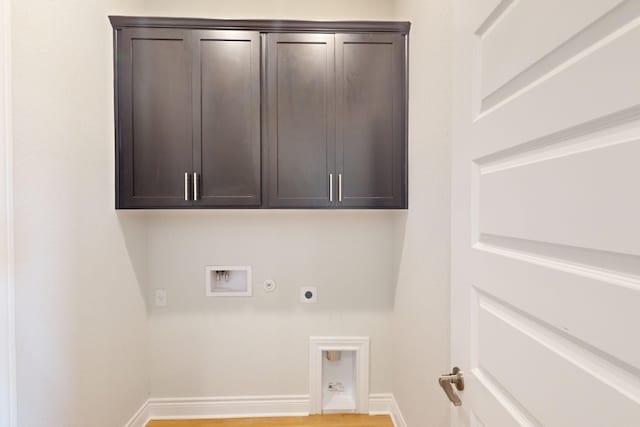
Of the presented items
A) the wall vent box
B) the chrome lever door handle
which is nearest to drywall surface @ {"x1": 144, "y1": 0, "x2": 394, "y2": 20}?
the wall vent box

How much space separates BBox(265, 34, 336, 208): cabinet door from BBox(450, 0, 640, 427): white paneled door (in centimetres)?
95

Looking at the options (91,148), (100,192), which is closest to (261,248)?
(100,192)

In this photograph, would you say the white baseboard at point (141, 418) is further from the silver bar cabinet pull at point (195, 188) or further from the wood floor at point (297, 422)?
the silver bar cabinet pull at point (195, 188)

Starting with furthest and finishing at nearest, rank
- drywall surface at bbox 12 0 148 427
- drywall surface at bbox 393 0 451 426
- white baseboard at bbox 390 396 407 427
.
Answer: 1. white baseboard at bbox 390 396 407 427
2. drywall surface at bbox 393 0 451 426
3. drywall surface at bbox 12 0 148 427

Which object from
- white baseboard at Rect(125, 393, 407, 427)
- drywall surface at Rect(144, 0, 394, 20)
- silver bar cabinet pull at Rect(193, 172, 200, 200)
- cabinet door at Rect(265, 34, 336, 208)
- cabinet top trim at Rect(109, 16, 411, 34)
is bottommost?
white baseboard at Rect(125, 393, 407, 427)

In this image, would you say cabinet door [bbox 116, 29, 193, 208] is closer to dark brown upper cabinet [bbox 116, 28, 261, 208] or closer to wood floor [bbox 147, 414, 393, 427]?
dark brown upper cabinet [bbox 116, 28, 261, 208]

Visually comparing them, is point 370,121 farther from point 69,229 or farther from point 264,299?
point 69,229

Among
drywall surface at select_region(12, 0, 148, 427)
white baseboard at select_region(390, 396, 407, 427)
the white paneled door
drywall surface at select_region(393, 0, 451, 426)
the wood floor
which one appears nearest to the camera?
the white paneled door

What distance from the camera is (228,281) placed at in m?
2.06

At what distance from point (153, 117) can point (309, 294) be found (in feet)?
4.57

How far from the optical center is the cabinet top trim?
165 centimetres

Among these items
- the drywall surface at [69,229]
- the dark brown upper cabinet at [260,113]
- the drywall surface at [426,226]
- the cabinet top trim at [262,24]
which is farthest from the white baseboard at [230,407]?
the cabinet top trim at [262,24]

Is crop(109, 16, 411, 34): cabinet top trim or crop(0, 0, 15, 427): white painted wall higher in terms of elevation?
crop(109, 16, 411, 34): cabinet top trim

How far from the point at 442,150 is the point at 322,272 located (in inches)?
44.0
